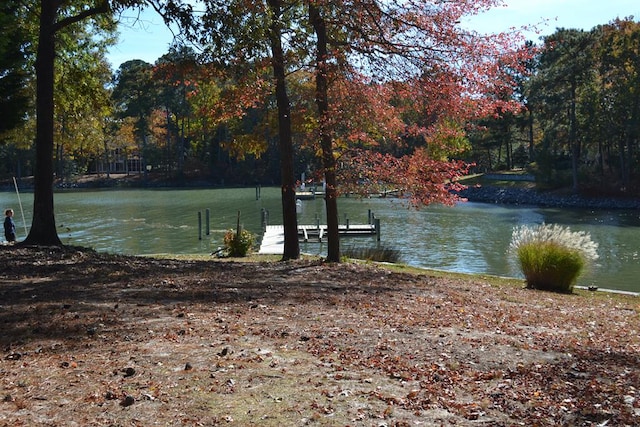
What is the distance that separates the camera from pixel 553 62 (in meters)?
53.7

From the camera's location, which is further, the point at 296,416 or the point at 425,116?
the point at 425,116

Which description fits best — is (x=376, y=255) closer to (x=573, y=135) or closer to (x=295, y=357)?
(x=295, y=357)

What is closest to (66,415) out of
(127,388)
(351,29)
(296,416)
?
(127,388)

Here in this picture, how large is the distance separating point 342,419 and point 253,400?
676mm

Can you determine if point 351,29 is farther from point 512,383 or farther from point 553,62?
point 553,62

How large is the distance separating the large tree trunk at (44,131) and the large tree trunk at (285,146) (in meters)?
4.52

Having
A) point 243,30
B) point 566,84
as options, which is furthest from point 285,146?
point 566,84

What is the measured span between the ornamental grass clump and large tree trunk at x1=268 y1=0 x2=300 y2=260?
5.27 meters

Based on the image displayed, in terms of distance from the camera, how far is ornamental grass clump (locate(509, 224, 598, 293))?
1324 cm

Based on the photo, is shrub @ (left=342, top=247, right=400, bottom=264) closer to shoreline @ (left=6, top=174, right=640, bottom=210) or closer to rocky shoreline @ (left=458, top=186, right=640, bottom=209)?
shoreline @ (left=6, top=174, right=640, bottom=210)

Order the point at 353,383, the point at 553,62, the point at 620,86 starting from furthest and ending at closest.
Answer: the point at 553,62, the point at 620,86, the point at 353,383

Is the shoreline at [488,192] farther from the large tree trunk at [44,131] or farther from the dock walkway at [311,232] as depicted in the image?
the large tree trunk at [44,131]

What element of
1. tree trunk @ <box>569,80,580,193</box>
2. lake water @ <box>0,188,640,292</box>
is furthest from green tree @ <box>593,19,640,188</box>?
lake water @ <box>0,188,640,292</box>

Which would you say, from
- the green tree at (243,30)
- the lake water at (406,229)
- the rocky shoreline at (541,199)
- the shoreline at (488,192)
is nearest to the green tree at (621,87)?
the rocky shoreline at (541,199)
